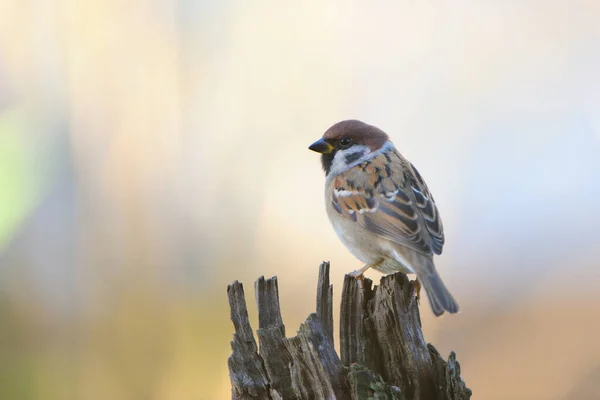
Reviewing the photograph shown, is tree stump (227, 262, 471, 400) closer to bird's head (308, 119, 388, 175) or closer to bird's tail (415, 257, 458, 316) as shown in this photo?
bird's tail (415, 257, 458, 316)

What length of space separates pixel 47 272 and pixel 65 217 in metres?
0.39

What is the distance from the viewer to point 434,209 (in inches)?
115

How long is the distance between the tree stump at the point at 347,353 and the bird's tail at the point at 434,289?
0.13 meters

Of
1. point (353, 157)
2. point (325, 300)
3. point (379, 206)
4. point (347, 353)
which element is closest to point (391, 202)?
point (379, 206)

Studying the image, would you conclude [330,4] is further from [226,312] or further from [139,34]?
[226,312]

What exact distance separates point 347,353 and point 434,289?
1.48ft

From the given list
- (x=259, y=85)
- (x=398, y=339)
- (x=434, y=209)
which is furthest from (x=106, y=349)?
(x=398, y=339)

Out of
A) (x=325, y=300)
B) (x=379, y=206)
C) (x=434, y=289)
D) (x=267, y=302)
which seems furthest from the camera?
(x=379, y=206)

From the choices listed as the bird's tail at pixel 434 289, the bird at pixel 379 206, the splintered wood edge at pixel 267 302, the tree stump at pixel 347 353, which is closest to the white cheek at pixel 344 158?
the bird at pixel 379 206

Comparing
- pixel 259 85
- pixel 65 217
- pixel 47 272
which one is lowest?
pixel 47 272

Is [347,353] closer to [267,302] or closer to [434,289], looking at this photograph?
[267,302]

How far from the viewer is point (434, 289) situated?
96.4 inches

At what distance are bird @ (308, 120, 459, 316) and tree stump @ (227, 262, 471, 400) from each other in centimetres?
20

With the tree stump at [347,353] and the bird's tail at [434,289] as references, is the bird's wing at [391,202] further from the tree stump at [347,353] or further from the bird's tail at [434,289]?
the tree stump at [347,353]
